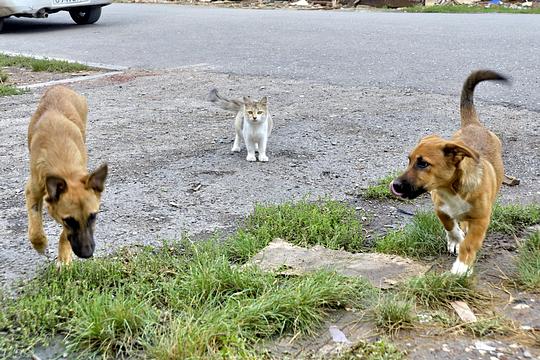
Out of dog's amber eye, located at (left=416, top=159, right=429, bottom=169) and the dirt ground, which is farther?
the dirt ground

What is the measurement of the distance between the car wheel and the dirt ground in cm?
806

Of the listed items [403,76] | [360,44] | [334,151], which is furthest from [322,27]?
[334,151]

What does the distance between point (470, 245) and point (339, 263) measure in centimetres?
74

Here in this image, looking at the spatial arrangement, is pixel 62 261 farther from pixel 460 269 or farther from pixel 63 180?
pixel 460 269

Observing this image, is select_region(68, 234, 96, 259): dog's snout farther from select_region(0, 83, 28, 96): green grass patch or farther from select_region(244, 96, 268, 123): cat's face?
select_region(0, 83, 28, 96): green grass patch

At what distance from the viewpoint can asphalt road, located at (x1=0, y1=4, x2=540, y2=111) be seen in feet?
30.2

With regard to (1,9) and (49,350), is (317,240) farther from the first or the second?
(1,9)

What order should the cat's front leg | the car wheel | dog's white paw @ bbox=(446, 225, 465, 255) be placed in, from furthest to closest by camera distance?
the car wheel → the cat's front leg → dog's white paw @ bbox=(446, 225, 465, 255)

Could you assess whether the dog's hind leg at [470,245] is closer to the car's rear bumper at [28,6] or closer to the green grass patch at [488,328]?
the green grass patch at [488,328]

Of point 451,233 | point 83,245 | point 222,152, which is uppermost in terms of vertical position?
point 83,245

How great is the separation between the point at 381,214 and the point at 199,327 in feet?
7.06

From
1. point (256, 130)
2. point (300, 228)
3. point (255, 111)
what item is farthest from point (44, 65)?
point (300, 228)

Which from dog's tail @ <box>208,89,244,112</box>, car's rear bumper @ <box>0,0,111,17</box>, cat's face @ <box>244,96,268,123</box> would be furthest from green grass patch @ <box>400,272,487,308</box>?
car's rear bumper @ <box>0,0,111,17</box>

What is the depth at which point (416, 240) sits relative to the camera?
419 centimetres
